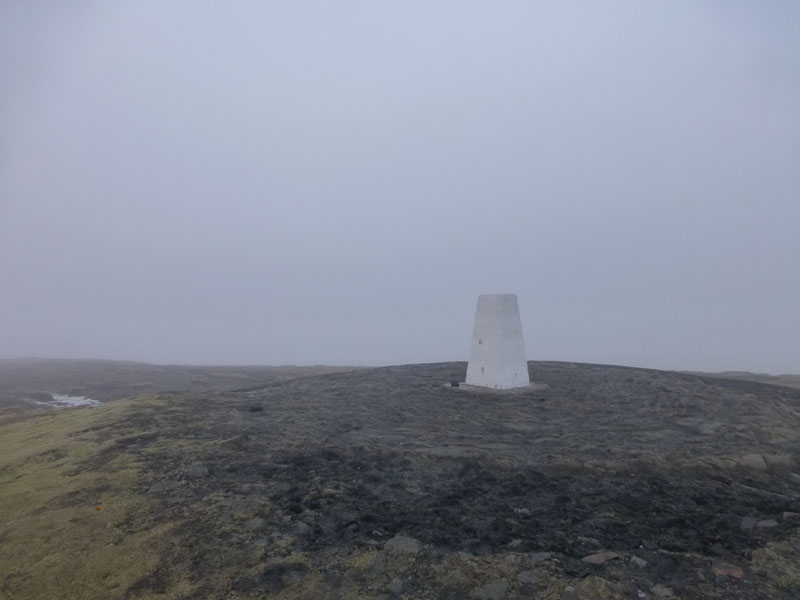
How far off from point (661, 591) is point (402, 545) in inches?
107

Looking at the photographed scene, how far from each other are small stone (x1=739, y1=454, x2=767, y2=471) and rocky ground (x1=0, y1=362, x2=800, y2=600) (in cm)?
3

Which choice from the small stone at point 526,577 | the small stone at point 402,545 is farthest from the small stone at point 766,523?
the small stone at point 402,545

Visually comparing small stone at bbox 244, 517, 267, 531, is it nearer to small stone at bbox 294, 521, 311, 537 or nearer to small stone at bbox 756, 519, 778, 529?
small stone at bbox 294, 521, 311, 537

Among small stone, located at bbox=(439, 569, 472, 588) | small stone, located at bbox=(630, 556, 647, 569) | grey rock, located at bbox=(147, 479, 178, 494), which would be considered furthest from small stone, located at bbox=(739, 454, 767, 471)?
grey rock, located at bbox=(147, 479, 178, 494)

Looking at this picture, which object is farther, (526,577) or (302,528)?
(302,528)

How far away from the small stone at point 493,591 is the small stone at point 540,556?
54 centimetres

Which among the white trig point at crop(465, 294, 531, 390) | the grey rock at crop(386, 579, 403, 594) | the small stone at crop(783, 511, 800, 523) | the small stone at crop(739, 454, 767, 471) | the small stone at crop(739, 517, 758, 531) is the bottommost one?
the grey rock at crop(386, 579, 403, 594)

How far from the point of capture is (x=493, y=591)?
5352mm

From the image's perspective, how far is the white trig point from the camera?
15.5 m

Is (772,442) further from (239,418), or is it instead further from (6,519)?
(6,519)

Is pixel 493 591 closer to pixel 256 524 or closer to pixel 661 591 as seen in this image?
pixel 661 591

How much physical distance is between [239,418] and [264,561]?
6598 millimetres

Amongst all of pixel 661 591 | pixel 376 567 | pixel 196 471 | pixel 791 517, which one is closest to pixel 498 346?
pixel 791 517

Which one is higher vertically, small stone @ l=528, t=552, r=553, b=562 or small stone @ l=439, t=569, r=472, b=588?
small stone @ l=528, t=552, r=553, b=562
